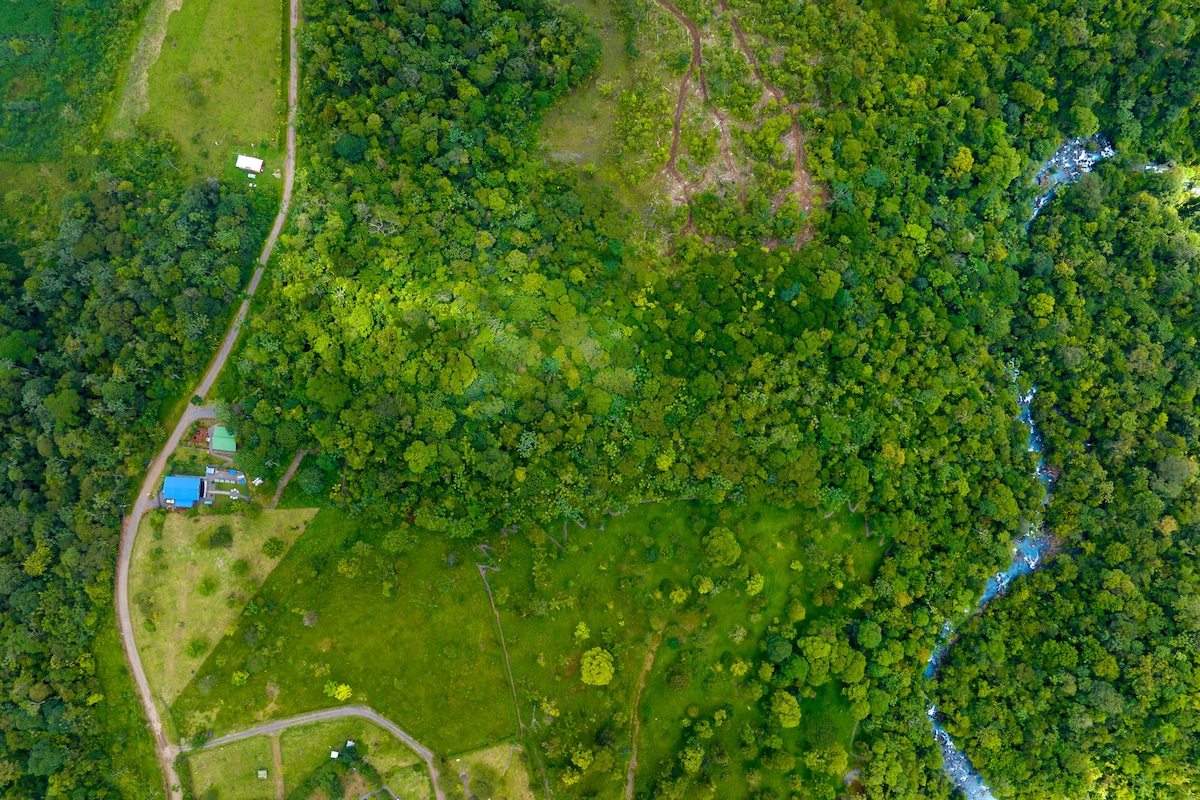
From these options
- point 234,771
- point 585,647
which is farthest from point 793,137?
point 234,771

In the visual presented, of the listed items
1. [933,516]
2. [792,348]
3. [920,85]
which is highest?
[920,85]

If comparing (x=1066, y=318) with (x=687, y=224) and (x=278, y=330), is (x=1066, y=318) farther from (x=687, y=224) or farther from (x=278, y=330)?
(x=278, y=330)

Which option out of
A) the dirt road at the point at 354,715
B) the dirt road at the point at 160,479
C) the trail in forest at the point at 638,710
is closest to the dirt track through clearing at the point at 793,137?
the trail in forest at the point at 638,710

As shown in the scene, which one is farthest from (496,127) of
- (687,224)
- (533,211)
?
(687,224)

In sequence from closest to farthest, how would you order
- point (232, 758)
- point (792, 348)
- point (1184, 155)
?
point (232, 758)
point (792, 348)
point (1184, 155)

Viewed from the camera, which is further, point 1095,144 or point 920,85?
point 1095,144

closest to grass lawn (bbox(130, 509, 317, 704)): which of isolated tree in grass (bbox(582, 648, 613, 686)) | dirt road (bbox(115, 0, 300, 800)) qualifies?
dirt road (bbox(115, 0, 300, 800))
